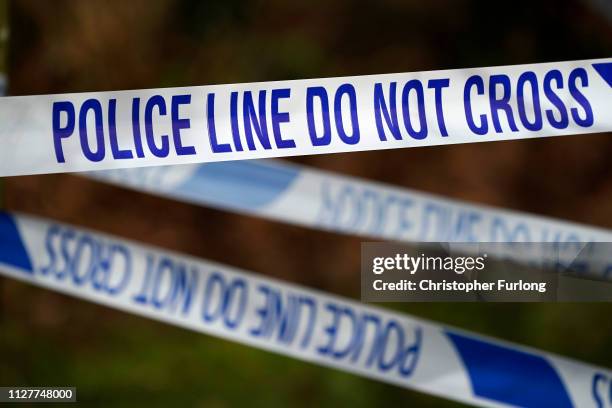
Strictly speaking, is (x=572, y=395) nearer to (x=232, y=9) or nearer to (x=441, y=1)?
(x=441, y=1)

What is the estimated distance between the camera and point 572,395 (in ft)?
6.50

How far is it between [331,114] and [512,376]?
868mm

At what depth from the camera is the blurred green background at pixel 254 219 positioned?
313 cm

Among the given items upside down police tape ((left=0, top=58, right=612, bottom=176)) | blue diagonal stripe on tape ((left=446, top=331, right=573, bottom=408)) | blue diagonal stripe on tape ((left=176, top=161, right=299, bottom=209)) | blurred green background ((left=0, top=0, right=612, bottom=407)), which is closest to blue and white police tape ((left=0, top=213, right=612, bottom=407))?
blue diagonal stripe on tape ((left=446, top=331, right=573, bottom=408))

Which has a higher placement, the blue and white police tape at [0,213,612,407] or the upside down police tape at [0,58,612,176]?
the upside down police tape at [0,58,612,176]

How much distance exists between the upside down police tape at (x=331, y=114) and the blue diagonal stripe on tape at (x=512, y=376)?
682 mm

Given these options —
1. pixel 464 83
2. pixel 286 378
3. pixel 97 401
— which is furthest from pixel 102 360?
pixel 464 83

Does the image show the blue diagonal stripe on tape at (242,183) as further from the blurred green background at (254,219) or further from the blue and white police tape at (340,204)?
the blurred green background at (254,219)

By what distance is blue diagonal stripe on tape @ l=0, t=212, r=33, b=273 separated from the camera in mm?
2160

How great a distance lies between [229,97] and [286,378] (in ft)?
6.30

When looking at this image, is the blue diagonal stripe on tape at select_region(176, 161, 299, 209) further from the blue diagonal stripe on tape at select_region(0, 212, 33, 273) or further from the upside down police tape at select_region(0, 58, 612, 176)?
the upside down police tape at select_region(0, 58, 612, 176)

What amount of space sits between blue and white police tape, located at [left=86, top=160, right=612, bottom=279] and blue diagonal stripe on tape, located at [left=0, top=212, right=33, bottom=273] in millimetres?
486

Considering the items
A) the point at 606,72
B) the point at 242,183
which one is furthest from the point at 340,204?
the point at 606,72

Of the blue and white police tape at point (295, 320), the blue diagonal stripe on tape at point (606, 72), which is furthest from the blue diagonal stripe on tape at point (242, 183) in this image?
the blue diagonal stripe on tape at point (606, 72)
